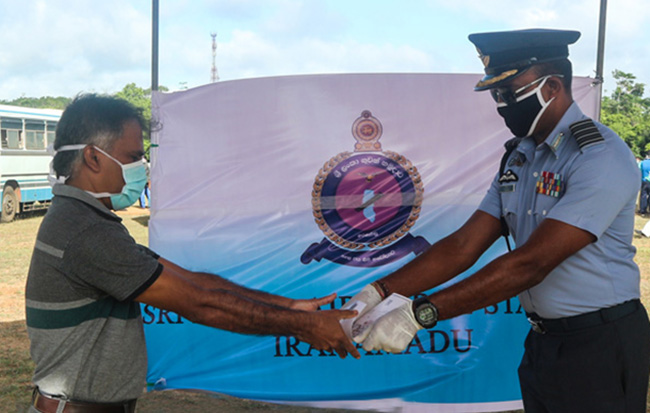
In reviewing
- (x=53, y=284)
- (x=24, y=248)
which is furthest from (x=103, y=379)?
(x=24, y=248)

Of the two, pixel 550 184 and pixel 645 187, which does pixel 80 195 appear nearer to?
pixel 550 184

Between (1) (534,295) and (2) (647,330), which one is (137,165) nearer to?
(1) (534,295)

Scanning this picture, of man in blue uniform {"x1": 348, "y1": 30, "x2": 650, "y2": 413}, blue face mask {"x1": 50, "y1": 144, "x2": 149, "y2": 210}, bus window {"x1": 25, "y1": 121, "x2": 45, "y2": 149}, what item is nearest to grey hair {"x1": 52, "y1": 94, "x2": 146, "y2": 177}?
blue face mask {"x1": 50, "y1": 144, "x2": 149, "y2": 210}

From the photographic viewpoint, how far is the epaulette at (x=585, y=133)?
218cm

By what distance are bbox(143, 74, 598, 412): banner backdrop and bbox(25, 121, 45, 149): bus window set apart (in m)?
13.7

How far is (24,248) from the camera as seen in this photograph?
1168 cm

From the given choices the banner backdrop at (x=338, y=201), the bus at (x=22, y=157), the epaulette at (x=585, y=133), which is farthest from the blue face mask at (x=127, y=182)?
the bus at (x=22, y=157)

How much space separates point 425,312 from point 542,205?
0.57m

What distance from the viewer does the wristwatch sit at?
2.33 metres

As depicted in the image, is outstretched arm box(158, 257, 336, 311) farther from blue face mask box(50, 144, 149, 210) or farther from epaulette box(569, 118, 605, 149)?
epaulette box(569, 118, 605, 149)

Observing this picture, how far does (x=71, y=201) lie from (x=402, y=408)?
3.09m

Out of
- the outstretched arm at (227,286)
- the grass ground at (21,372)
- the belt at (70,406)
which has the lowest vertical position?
the grass ground at (21,372)

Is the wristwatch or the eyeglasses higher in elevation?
the eyeglasses

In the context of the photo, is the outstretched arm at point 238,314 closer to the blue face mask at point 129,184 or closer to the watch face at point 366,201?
the blue face mask at point 129,184
